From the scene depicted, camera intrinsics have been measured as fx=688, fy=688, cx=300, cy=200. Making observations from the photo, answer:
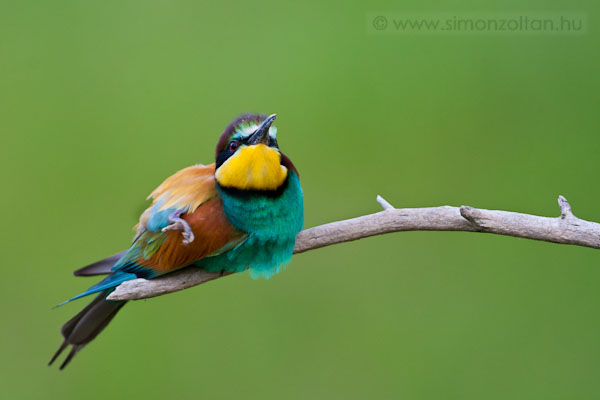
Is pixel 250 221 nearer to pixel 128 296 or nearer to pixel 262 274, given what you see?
pixel 262 274

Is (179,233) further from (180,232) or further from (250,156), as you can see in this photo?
(250,156)

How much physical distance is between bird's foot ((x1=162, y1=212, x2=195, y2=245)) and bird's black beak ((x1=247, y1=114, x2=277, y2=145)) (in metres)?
0.23

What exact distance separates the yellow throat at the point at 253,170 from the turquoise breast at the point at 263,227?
3cm

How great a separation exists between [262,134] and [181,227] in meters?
0.29

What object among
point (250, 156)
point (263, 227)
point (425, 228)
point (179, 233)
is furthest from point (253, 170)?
point (425, 228)

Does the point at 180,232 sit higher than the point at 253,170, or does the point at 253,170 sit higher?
the point at 253,170

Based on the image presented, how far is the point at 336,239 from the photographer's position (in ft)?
4.91

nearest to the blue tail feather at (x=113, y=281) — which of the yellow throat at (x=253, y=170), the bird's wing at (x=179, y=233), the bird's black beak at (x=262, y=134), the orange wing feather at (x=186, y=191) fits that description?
the bird's wing at (x=179, y=233)

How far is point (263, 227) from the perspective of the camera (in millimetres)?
1534

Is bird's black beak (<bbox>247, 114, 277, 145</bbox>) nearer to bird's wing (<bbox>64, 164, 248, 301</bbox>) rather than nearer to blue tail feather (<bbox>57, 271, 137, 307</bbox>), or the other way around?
bird's wing (<bbox>64, 164, 248, 301</bbox>)

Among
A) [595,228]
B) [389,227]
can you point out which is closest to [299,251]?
[389,227]

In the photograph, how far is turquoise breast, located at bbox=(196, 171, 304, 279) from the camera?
1.52 m

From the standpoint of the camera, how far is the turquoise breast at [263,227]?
1519 mm

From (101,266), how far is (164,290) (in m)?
0.28
